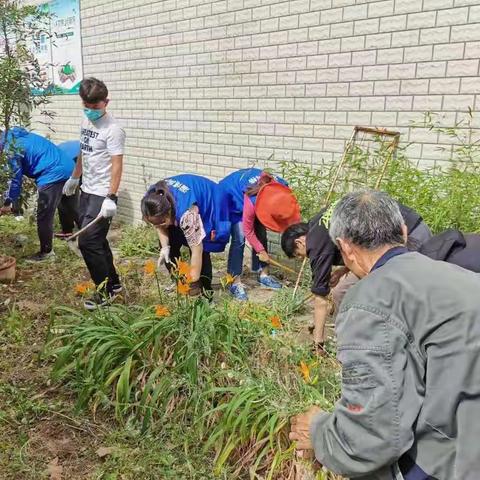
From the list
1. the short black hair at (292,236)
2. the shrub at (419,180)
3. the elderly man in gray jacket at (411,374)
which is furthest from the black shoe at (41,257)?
the elderly man in gray jacket at (411,374)

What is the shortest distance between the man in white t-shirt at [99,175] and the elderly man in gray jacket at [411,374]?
3.19 m

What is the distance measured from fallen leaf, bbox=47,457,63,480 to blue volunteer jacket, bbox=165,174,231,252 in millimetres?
2040

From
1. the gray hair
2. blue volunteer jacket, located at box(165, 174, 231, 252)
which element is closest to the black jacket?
the gray hair

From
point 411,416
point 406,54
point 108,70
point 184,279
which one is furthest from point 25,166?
point 411,416

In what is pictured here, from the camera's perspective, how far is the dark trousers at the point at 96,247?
178 inches

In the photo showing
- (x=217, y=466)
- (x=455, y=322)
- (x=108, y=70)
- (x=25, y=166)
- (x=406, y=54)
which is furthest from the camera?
(x=108, y=70)

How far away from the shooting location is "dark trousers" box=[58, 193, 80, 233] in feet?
22.5

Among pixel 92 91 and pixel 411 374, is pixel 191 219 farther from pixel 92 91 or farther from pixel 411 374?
pixel 411 374

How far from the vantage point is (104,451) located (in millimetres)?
2875

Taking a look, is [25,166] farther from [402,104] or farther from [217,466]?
[217,466]

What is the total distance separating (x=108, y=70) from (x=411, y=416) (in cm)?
763

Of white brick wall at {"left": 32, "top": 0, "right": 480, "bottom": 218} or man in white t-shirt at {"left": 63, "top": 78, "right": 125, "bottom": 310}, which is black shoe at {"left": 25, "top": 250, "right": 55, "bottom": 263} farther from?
white brick wall at {"left": 32, "top": 0, "right": 480, "bottom": 218}

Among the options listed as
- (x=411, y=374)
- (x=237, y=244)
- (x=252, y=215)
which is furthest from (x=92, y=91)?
(x=411, y=374)

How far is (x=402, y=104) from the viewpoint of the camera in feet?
15.6
